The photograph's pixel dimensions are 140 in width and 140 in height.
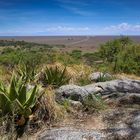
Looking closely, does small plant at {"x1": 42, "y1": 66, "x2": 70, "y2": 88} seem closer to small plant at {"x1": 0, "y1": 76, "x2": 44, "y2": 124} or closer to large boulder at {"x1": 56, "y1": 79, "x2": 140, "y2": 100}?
large boulder at {"x1": 56, "y1": 79, "x2": 140, "y2": 100}

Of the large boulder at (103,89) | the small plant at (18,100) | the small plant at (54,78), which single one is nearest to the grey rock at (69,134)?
the small plant at (18,100)

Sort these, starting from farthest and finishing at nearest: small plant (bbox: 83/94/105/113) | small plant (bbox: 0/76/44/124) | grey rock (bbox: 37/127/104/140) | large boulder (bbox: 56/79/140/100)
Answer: large boulder (bbox: 56/79/140/100) → small plant (bbox: 83/94/105/113) → small plant (bbox: 0/76/44/124) → grey rock (bbox: 37/127/104/140)

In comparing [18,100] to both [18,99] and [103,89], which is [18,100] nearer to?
[18,99]

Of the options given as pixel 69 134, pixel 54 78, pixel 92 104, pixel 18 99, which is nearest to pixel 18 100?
pixel 18 99

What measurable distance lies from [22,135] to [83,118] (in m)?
1.57

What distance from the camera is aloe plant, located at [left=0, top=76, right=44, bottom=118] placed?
5617mm

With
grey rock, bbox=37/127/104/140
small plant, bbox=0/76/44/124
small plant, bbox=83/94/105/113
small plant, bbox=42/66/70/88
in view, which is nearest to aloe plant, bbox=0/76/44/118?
small plant, bbox=0/76/44/124

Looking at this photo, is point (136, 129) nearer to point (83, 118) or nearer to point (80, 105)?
point (83, 118)

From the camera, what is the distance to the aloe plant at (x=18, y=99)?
18.4 ft

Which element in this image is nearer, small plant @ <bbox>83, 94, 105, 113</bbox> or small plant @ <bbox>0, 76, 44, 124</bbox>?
small plant @ <bbox>0, 76, 44, 124</bbox>

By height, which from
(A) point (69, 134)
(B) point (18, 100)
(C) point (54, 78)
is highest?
(B) point (18, 100)

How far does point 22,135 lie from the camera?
5.44 m

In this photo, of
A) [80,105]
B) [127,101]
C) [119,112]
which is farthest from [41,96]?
[127,101]

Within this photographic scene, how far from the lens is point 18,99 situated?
19.0ft
